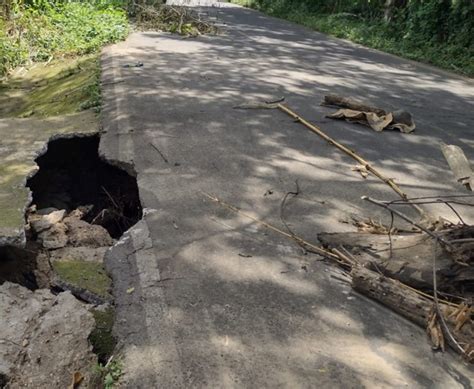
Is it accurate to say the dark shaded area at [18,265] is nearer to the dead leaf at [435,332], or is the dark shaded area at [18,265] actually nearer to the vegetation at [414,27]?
the dead leaf at [435,332]

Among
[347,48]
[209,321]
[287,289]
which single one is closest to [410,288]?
[287,289]

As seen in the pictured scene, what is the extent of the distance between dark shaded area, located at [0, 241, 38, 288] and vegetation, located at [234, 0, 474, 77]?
10354mm

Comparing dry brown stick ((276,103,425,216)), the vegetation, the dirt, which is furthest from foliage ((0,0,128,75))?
the vegetation

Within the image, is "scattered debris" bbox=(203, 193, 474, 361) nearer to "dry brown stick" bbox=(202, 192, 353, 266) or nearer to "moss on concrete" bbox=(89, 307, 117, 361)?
"dry brown stick" bbox=(202, 192, 353, 266)

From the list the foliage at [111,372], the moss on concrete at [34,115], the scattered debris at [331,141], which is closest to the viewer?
the foliage at [111,372]

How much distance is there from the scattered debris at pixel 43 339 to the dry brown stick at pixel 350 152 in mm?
2539

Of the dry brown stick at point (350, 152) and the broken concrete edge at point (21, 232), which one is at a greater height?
the dry brown stick at point (350, 152)

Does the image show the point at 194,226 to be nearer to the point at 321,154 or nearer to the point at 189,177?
the point at 189,177

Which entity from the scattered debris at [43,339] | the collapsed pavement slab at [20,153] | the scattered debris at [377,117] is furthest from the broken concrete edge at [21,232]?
the scattered debris at [377,117]

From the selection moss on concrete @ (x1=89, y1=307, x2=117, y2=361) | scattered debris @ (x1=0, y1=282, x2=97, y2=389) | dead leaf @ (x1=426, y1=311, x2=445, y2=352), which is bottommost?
scattered debris @ (x1=0, y1=282, x2=97, y2=389)

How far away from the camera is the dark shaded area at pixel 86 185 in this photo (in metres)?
5.52

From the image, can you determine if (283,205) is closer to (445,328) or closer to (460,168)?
(460,168)

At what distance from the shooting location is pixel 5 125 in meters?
6.52

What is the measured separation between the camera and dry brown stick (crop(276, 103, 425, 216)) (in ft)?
15.4
